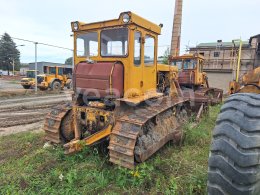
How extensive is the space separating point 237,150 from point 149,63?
11.9 ft

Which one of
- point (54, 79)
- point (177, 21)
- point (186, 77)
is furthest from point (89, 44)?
point (54, 79)

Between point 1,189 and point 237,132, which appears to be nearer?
point 237,132

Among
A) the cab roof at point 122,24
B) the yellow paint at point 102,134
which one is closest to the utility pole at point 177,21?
the cab roof at point 122,24

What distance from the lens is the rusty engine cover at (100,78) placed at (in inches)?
179

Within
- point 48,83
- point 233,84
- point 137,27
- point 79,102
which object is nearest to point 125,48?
point 137,27

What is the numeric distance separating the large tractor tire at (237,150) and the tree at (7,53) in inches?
2387

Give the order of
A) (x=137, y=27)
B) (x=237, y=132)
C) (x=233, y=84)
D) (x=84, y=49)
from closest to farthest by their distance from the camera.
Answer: (x=237, y=132) < (x=233, y=84) < (x=137, y=27) < (x=84, y=49)

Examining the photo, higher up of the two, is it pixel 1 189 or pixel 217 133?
pixel 217 133

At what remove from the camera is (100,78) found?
4.64m

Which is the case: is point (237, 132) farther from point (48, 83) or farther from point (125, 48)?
point (48, 83)

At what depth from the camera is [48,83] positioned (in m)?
21.2

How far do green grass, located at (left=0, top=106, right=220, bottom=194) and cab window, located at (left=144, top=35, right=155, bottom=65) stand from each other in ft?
→ 6.66

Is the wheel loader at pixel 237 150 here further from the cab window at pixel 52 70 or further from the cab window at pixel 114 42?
the cab window at pixel 52 70

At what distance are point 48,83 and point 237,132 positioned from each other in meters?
21.1
